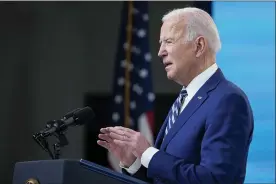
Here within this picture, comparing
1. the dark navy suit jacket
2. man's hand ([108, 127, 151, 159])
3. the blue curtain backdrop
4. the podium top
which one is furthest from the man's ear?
the blue curtain backdrop

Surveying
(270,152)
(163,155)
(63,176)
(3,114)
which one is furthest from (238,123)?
(3,114)

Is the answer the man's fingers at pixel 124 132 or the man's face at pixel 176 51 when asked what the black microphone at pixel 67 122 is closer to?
the man's fingers at pixel 124 132

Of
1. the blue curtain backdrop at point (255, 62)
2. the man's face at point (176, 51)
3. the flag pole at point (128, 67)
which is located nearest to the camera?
the man's face at point (176, 51)

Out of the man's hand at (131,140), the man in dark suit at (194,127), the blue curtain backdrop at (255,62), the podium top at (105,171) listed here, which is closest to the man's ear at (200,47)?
the man in dark suit at (194,127)

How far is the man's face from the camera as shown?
1.88 meters

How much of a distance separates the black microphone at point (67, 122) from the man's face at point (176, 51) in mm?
309

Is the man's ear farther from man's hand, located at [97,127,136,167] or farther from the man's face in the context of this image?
man's hand, located at [97,127,136,167]

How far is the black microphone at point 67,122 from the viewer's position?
1.72 metres

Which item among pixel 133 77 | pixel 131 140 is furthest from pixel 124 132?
pixel 133 77

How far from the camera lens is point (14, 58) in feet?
16.5

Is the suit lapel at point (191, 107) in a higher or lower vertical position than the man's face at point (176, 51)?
lower

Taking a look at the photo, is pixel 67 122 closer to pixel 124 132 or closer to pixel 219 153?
pixel 124 132

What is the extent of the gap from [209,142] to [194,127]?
94 millimetres

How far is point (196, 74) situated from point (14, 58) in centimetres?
337
